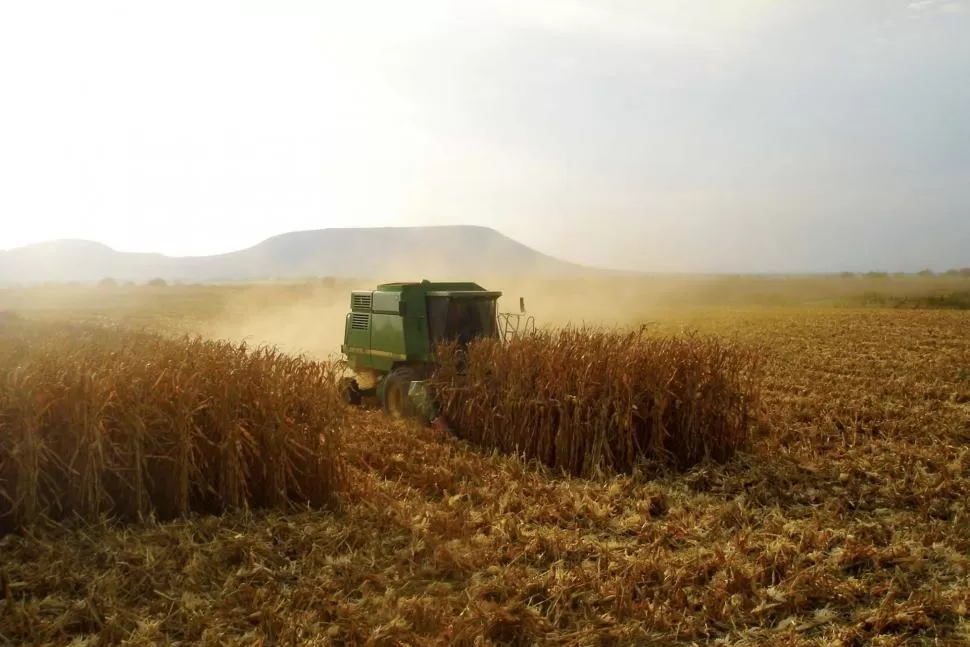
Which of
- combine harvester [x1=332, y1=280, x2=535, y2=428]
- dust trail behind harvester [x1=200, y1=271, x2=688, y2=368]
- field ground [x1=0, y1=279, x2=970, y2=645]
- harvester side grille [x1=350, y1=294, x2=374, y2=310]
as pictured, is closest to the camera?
field ground [x1=0, y1=279, x2=970, y2=645]

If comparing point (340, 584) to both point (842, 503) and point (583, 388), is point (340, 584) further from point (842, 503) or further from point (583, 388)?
point (842, 503)

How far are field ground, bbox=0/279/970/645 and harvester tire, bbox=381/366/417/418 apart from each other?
80.2 inches

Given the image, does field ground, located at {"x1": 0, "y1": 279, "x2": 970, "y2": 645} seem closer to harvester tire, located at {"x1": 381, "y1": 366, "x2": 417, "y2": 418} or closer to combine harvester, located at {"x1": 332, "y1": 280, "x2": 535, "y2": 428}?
harvester tire, located at {"x1": 381, "y1": 366, "x2": 417, "y2": 418}

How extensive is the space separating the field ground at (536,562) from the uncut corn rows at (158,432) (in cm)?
32

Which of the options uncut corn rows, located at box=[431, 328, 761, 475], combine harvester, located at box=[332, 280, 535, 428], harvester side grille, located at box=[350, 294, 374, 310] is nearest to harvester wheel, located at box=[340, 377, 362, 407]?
combine harvester, located at box=[332, 280, 535, 428]

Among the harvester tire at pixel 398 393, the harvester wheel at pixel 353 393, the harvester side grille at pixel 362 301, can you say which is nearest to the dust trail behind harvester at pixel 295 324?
the harvester side grille at pixel 362 301

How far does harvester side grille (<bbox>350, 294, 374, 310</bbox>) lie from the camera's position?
1262 cm

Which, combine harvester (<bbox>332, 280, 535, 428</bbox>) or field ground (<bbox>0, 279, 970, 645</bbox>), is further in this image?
combine harvester (<bbox>332, 280, 535, 428</bbox>)

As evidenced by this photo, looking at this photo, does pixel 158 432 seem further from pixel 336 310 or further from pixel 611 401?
pixel 336 310

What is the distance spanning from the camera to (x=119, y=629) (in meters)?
4.46

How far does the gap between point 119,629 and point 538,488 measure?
4.10 m

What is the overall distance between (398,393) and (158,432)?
529 centimetres

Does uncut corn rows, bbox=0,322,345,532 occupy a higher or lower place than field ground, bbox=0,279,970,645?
higher

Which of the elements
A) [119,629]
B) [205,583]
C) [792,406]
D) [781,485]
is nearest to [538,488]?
[781,485]
